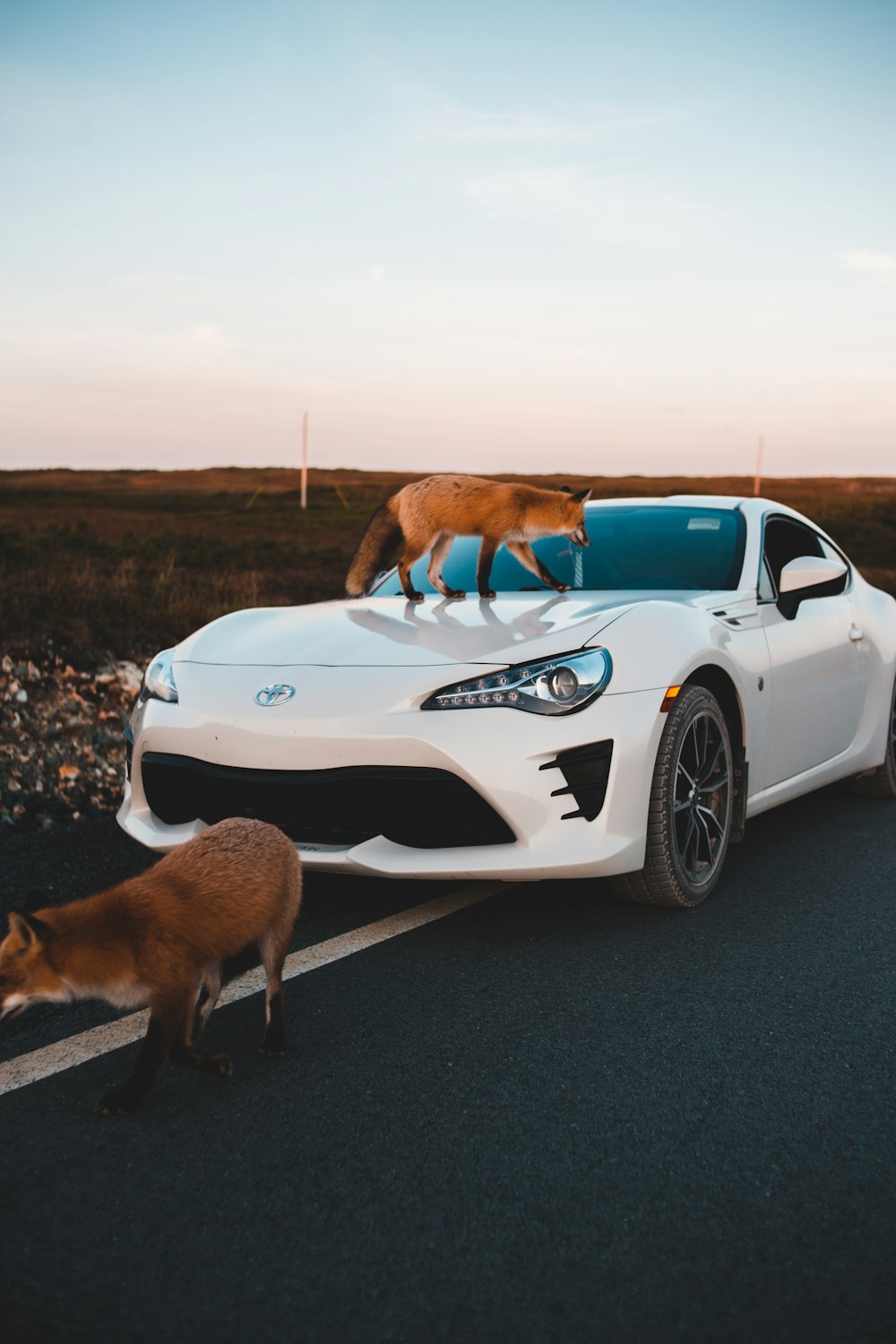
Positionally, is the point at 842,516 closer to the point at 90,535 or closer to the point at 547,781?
the point at 90,535

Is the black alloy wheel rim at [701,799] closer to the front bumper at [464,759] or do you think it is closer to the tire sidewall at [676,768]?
the tire sidewall at [676,768]

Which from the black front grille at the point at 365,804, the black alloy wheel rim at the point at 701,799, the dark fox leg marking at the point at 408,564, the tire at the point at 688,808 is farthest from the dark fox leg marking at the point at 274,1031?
the dark fox leg marking at the point at 408,564

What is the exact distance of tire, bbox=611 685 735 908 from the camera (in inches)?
165

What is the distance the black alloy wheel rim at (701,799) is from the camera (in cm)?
439

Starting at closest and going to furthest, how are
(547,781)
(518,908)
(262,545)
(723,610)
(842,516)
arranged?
(547,781)
(518,908)
(723,610)
(262,545)
(842,516)

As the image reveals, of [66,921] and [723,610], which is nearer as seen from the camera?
[66,921]

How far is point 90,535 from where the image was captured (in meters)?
23.2

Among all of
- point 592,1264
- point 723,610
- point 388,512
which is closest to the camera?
point 592,1264

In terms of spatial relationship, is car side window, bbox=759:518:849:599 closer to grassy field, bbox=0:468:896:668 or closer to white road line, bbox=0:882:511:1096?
white road line, bbox=0:882:511:1096

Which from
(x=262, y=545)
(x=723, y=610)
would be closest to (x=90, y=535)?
(x=262, y=545)

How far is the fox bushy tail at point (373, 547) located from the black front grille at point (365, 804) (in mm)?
2063

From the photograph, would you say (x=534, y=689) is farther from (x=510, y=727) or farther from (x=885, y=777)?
(x=885, y=777)

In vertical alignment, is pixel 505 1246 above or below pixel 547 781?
below

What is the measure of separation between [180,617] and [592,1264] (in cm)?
1021
